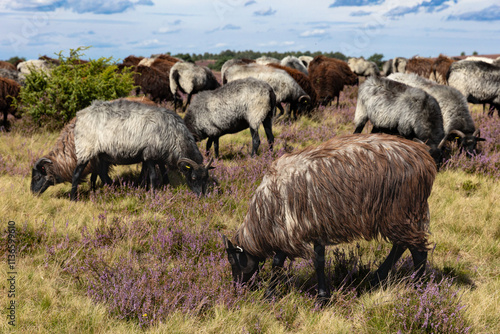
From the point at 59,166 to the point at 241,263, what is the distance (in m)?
4.28

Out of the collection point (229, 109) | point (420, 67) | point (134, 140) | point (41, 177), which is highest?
point (420, 67)

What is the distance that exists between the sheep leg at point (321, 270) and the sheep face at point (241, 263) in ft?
1.98

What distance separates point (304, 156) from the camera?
3674 millimetres

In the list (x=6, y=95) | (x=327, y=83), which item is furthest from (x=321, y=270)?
(x=327, y=83)

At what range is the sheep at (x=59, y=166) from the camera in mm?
6500

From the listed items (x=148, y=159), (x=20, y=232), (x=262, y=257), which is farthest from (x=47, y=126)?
(x=262, y=257)

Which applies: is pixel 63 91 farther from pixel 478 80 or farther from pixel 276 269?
pixel 478 80

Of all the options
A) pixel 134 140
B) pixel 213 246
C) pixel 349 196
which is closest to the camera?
pixel 349 196

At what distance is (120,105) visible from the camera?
651cm

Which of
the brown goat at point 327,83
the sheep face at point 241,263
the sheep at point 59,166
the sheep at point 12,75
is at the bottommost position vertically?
the sheep face at point 241,263

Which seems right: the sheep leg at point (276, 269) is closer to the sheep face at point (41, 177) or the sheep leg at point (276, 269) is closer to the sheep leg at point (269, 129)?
the sheep face at point (41, 177)

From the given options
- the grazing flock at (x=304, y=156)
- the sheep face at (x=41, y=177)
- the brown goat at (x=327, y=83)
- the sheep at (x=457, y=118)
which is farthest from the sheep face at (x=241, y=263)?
the brown goat at (x=327, y=83)

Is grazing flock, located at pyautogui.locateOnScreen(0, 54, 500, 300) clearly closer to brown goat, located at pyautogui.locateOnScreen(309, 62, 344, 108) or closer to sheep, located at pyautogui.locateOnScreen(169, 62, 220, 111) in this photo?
brown goat, located at pyautogui.locateOnScreen(309, 62, 344, 108)

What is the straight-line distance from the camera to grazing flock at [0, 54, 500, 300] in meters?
3.44
